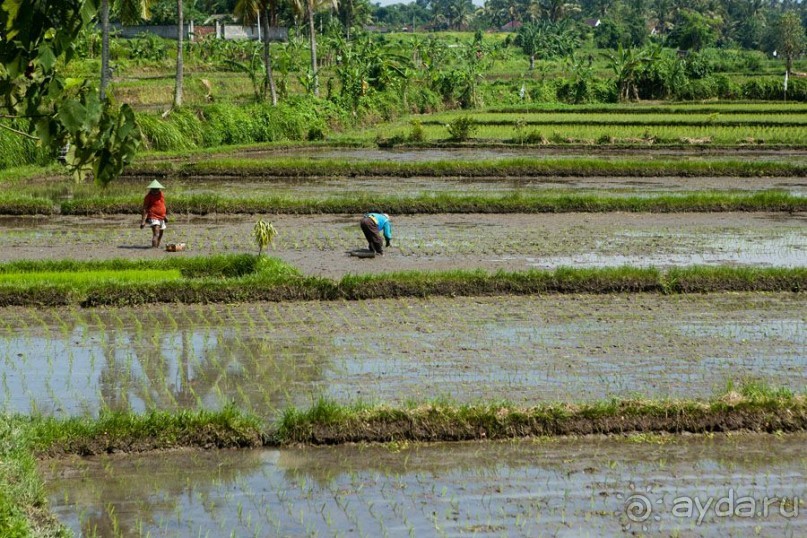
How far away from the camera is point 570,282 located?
33.8ft

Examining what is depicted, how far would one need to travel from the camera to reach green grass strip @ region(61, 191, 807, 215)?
1500 cm

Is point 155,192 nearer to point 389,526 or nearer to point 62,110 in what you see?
point 389,526

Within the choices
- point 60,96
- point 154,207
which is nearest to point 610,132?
point 154,207

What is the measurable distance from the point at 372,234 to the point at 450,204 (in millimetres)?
3901

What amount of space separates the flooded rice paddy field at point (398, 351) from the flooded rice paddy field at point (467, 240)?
1599 mm

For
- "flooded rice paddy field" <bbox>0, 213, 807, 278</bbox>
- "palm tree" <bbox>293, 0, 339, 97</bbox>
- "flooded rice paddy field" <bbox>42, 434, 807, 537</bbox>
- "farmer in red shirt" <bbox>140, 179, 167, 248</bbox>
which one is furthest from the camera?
"palm tree" <bbox>293, 0, 339, 97</bbox>

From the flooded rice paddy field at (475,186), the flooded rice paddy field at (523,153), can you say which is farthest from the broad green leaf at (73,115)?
the flooded rice paddy field at (523,153)

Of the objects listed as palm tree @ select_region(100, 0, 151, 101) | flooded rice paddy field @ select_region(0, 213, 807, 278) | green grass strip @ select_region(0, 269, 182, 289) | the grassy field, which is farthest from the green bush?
green grass strip @ select_region(0, 269, 182, 289)

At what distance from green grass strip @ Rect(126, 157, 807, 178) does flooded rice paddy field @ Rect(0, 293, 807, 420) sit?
9.45 meters

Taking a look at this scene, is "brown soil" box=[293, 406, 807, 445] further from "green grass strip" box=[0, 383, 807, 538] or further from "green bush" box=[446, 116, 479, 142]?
"green bush" box=[446, 116, 479, 142]

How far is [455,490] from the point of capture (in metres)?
5.51

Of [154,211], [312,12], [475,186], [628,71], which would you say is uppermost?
[312,12]

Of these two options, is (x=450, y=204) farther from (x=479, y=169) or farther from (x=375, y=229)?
(x=479, y=169)

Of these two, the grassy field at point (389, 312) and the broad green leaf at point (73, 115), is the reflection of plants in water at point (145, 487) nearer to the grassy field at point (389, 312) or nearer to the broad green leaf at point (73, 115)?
the grassy field at point (389, 312)
